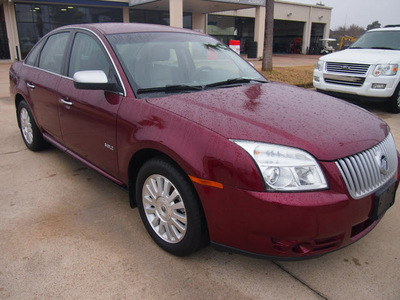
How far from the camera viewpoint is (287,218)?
193cm

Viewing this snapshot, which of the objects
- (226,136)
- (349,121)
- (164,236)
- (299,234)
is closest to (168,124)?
(226,136)

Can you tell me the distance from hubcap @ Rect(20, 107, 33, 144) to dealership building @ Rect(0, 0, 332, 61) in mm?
16311

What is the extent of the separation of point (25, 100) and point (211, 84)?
2.78 metres

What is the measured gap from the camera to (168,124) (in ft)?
7.64

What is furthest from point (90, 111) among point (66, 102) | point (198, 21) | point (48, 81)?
point (198, 21)

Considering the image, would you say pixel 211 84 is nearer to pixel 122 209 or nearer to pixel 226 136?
pixel 226 136

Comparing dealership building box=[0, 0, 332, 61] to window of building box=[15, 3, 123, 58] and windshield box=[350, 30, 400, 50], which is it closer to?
window of building box=[15, 3, 123, 58]

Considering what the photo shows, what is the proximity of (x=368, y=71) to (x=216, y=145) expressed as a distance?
19.9 feet

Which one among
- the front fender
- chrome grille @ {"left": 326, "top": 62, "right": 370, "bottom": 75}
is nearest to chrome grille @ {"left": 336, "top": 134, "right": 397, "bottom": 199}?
the front fender

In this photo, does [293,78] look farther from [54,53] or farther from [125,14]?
[125,14]

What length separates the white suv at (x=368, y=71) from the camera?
687cm

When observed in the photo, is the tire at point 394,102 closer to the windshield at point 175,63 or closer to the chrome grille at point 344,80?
the chrome grille at point 344,80

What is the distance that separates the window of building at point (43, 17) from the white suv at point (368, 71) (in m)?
18.6

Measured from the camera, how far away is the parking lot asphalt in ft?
7.22
